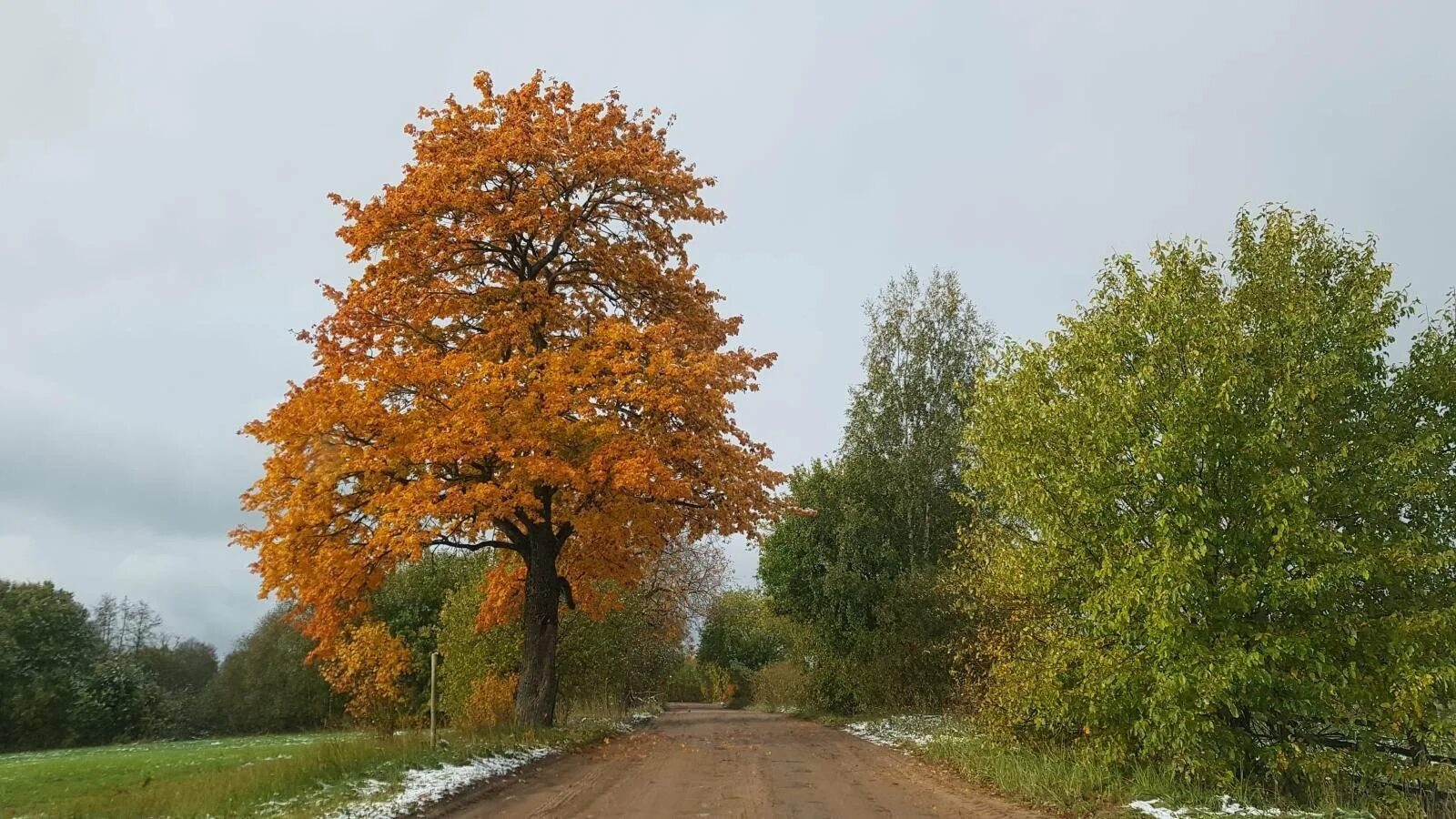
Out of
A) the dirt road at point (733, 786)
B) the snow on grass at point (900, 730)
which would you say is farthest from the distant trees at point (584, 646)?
the snow on grass at point (900, 730)

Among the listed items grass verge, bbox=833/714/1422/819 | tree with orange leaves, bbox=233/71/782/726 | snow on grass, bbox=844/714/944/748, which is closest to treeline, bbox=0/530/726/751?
tree with orange leaves, bbox=233/71/782/726

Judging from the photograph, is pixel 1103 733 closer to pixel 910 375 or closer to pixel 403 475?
pixel 403 475

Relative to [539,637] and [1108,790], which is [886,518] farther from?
[1108,790]

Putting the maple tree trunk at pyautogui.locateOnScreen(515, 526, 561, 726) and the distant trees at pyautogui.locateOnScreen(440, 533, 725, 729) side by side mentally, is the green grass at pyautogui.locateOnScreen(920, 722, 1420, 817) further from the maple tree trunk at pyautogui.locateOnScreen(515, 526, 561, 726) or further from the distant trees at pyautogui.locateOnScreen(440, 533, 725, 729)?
the maple tree trunk at pyautogui.locateOnScreen(515, 526, 561, 726)

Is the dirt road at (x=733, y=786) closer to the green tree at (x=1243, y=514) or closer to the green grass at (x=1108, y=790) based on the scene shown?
the green grass at (x=1108, y=790)

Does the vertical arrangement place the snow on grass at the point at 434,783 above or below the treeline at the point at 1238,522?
below

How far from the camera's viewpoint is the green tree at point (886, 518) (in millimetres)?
27594

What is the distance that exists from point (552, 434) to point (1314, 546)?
11.7 metres

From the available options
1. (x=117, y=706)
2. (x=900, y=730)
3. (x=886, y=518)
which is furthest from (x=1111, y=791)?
(x=117, y=706)

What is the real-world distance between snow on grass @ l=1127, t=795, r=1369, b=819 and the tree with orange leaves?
344 inches

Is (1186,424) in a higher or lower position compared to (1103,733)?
higher

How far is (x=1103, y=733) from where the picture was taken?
38.6 feet

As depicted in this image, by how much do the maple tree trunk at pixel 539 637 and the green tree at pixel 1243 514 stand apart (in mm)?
10206

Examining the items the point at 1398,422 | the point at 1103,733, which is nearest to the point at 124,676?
the point at 1103,733
